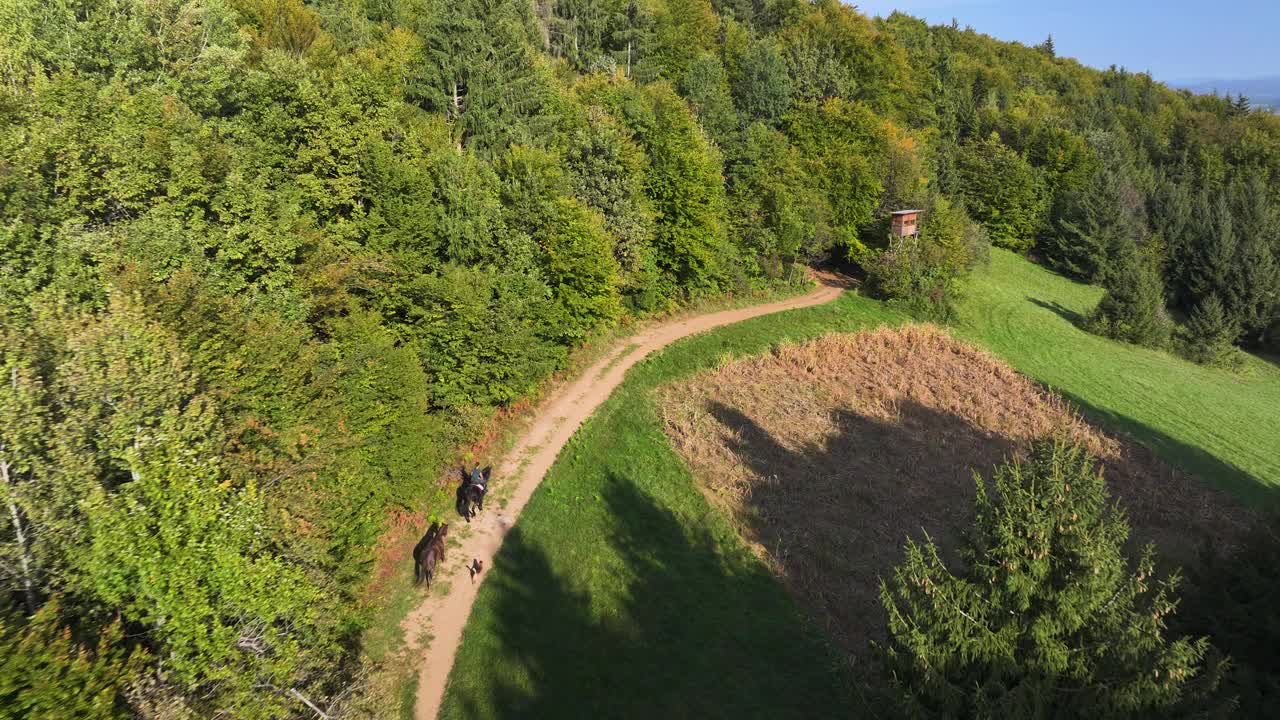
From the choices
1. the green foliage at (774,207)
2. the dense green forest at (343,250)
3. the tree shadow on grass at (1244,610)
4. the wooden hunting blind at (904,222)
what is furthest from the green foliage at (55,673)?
the wooden hunting blind at (904,222)

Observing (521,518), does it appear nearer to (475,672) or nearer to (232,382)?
(475,672)

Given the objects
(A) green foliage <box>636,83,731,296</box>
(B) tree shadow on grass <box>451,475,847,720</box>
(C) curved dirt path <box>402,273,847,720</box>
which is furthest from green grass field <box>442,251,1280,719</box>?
(A) green foliage <box>636,83,731,296</box>

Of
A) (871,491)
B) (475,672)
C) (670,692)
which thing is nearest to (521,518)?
(475,672)

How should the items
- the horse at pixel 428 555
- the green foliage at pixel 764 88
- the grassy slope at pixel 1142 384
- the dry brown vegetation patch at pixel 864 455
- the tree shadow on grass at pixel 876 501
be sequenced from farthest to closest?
the green foliage at pixel 764 88 < the grassy slope at pixel 1142 384 < the dry brown vegetation patch at pixel 864 455 < the tree shadow on grass at pixel 876 501 < the horse at pixel 428 555

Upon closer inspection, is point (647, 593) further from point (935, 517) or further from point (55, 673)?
point (55, 673)

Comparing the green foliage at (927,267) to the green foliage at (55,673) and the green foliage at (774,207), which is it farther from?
the green foliage at (55,673)
